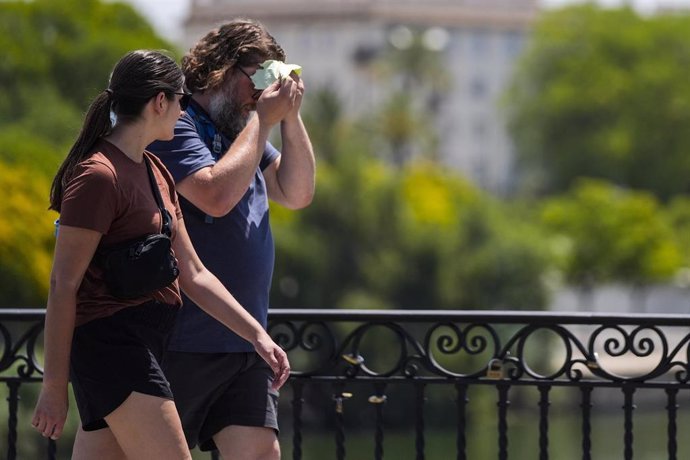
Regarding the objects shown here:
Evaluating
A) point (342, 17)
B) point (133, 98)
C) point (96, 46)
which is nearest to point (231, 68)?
point (133, 98)

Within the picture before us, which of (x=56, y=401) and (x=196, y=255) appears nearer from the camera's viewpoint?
(x=56, y=401)

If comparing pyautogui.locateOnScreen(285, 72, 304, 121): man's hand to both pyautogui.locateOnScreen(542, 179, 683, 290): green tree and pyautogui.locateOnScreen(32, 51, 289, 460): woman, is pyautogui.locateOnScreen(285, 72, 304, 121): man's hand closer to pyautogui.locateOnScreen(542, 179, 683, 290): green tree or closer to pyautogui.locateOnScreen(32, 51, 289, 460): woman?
pyautogui.locateOnScreen(32, 51, 289, 460): woman

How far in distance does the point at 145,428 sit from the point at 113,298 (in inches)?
12.7

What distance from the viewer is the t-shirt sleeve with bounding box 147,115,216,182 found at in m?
3.94

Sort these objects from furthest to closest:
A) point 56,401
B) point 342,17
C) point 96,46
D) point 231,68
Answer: point 342,17
point 96,46
point 231,68
point 56,401

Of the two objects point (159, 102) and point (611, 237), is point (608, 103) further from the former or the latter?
point (159, 102)

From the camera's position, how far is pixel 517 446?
3148 centimetres

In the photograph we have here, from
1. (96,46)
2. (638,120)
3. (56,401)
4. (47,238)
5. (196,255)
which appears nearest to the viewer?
(56,401)

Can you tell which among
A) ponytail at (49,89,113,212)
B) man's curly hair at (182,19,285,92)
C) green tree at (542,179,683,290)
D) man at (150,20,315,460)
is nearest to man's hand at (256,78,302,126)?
man at (150,20,315,460)

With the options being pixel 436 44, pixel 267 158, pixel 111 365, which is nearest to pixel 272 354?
pixel 111 365

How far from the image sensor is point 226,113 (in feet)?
13.6

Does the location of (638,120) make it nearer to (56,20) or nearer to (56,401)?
(56,20)

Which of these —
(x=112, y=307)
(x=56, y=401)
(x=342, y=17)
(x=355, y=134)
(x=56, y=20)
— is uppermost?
(x=342, y=17)

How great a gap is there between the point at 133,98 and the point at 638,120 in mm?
55090
